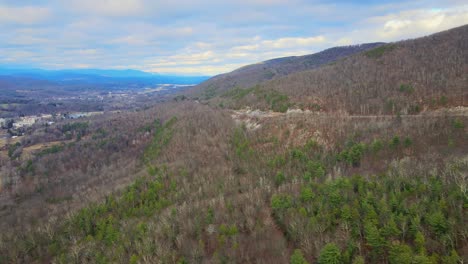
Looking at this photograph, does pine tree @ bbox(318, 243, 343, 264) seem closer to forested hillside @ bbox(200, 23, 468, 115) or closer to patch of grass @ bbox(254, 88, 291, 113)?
forested hillside @ bbox(200, 23, 468, 115)

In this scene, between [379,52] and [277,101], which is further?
[379,52]

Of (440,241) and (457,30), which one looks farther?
(457,30)

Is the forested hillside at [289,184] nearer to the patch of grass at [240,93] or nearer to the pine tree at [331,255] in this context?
the pine tree at [331,255]

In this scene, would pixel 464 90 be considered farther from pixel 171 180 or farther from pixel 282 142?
pixel 171 180

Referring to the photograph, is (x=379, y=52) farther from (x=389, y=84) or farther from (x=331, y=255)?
(x=331, y=255)

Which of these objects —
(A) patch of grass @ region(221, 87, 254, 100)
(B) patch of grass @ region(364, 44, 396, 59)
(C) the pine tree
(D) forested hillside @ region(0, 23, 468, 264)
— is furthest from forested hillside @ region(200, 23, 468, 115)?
(C) the pine tree

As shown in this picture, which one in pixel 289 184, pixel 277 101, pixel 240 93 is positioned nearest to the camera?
pixel 289 184

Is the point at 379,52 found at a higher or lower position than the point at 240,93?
higher

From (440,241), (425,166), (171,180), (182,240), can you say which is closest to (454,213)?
(440,241)

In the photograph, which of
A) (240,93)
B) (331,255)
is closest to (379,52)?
(240,93)

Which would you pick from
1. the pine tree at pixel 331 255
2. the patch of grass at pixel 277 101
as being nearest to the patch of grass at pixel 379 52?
the patch of grass at pixel 277 101

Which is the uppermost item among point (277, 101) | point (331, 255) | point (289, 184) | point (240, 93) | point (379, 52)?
point (379, 52)
